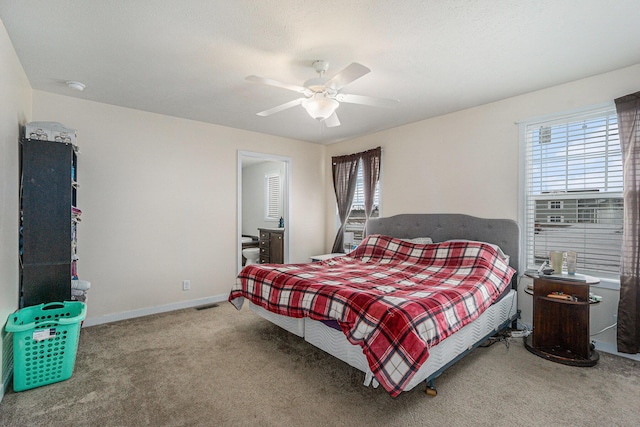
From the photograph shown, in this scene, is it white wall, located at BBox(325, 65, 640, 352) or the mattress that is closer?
the mattress

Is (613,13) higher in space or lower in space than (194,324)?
higher

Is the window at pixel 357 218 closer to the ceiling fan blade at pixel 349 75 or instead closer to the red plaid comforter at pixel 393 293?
the red plaid comforter at pixel 393 293

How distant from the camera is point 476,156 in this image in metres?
3.73

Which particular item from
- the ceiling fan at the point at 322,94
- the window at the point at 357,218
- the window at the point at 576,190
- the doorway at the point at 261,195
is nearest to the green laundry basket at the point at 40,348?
the ceiling fan at the point at 322,94

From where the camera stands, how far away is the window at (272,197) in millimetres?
6824

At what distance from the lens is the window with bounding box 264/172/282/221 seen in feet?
22.4

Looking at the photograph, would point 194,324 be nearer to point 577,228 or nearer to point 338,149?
point 338,149

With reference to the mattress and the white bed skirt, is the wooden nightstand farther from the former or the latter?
the mattress

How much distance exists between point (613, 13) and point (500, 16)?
69 cm

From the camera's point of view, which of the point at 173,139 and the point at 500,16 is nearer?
the point at 500,16

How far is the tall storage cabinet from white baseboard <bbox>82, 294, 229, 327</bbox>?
1.03m

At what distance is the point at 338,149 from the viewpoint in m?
5.53

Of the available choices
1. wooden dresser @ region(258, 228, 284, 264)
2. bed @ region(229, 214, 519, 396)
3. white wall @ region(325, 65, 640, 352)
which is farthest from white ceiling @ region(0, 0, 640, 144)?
wooden dresser @ region(258, 228, 284, 264)

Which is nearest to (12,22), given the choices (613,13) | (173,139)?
(173,139)
